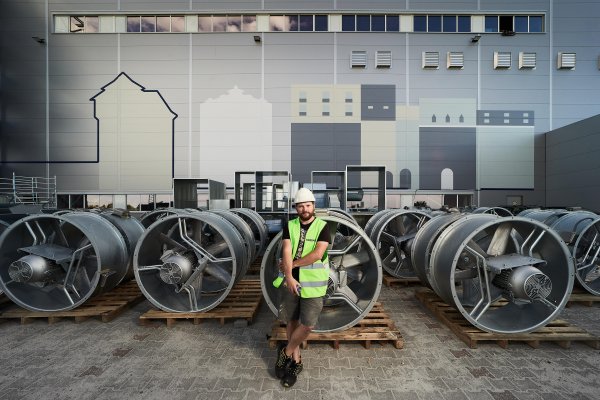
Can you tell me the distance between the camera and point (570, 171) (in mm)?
12812

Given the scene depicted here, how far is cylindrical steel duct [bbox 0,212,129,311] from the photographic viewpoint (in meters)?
3.69

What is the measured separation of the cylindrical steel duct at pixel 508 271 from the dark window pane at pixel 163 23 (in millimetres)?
16986

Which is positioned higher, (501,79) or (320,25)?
(320,25)

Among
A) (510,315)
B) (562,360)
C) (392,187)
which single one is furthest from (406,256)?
(392,187)

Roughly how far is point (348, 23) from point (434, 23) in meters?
4.60

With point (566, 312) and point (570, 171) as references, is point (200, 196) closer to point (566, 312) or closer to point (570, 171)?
point (566, 312)

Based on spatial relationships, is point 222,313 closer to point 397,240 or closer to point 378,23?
point 397,240

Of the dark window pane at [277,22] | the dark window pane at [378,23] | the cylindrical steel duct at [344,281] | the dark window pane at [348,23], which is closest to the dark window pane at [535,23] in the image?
the dark window pane at [378,23]

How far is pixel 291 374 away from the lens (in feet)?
8.30

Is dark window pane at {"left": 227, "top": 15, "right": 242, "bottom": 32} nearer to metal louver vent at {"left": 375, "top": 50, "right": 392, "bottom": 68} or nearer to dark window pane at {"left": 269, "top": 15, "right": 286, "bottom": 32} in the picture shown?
dark window pane at {"left": 269, "top": 15, "right": 286, "bottom": 32}

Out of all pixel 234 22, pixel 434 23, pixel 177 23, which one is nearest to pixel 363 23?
pixel 434 23

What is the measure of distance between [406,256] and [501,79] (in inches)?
554

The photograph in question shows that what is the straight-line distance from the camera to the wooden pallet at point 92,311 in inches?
147

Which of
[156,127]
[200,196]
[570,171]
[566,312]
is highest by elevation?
[156,127]
